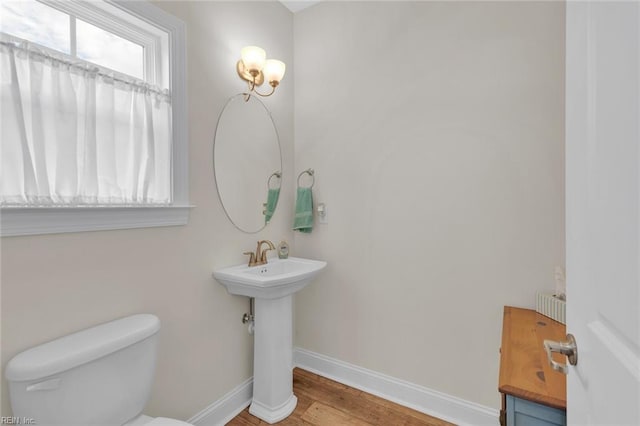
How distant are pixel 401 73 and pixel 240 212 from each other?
1356 mm

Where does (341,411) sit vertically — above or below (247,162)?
below

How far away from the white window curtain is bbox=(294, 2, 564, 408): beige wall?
1.11m

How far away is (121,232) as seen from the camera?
1.24 meters

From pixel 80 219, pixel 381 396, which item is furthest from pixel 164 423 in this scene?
pixel 381 396

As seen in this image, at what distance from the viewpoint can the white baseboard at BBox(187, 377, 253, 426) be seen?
5.17ft

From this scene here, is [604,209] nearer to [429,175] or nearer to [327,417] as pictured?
[429,175]

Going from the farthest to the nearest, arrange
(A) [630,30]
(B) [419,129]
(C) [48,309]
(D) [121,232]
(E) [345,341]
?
(E) [345,341] < (B) [419,129] < (D) [121,232] < (C) [48,309] < (A) [630,30]

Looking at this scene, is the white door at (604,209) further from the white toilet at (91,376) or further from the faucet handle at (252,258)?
the faucet handle at (252,258)

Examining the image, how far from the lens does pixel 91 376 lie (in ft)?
3.26

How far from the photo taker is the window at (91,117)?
996 mm

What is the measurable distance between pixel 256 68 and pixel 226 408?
2030mm

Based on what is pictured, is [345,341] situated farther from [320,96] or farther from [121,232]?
[320,96]

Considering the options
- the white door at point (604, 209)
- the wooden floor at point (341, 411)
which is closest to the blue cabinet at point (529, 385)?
the white door at point (604, 209)

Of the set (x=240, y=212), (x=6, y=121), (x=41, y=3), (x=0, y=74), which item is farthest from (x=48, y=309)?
(x=41, y=3)
